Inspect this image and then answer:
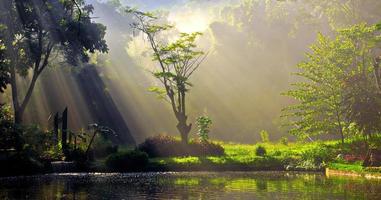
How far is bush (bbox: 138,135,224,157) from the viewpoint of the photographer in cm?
3709

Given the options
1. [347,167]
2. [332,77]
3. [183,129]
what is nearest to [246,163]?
[347,167]

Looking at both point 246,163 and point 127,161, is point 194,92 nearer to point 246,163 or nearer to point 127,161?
point 246,163

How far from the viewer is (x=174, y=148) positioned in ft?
124

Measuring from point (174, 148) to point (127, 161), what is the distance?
8.28m

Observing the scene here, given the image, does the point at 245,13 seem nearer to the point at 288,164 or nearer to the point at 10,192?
the point at 288,164

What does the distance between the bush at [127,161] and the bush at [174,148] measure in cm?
652

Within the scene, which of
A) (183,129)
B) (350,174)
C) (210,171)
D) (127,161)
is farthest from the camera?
(183,129)

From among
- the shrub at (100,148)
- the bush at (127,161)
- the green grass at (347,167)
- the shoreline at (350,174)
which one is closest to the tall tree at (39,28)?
the shrub at (100,148)

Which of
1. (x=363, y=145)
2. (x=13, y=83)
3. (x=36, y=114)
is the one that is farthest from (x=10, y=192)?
(x=36, y=114)

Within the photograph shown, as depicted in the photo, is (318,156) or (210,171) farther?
(318,156)

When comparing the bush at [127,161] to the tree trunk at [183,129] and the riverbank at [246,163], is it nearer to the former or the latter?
the riverbank at [246,163]

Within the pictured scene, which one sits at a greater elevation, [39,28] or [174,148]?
[39,28]

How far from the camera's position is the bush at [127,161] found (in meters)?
29.8

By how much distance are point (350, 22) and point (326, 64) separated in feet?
92.1
